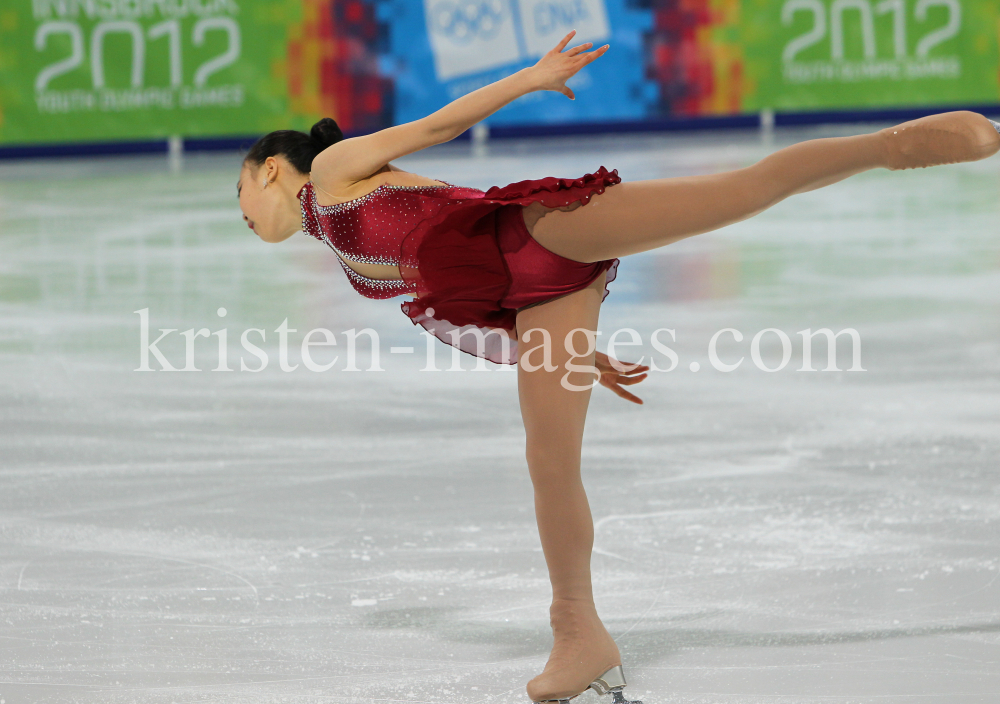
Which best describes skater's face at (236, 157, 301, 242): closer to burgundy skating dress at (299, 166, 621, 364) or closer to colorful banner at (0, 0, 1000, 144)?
burgundy skating dress at (299, 166, 621, 364)

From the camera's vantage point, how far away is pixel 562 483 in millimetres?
1992

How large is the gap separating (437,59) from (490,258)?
9626 mm

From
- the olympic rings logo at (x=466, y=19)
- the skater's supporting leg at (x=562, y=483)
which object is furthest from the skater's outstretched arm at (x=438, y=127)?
the olympic rings logo at (x=466, y=19)

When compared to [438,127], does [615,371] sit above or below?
below

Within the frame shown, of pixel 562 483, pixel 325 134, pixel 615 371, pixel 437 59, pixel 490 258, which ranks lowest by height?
pixel 562 483

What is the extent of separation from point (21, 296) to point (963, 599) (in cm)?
435

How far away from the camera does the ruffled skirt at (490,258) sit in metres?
2.01

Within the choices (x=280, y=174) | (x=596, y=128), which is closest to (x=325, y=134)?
(x=280, y=174)

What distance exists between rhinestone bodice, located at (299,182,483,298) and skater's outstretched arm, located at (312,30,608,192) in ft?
0.15

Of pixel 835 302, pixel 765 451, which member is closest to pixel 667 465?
pixel 765 451

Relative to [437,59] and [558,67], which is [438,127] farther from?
[437,59]

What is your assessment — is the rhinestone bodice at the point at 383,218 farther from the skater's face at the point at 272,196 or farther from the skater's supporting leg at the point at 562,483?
the skater's supporting leg at the point at 562,483

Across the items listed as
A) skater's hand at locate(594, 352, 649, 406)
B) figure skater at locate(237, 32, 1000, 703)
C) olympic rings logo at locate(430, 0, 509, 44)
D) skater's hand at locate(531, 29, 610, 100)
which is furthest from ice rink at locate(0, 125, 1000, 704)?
olympic rings logo at locate(430, 0, 509, 44)

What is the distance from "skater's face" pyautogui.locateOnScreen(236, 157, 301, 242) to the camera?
223 cm
